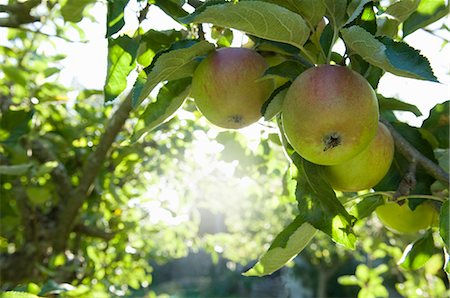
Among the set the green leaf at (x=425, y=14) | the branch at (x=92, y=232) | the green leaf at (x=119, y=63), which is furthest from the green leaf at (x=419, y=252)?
the branch at (x=92, y=232)

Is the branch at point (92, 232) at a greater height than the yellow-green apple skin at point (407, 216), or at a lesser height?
lesser

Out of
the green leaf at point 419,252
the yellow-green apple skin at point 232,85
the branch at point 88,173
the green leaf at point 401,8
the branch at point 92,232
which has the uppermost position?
the green leaf at point 401,8

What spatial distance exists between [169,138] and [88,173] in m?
0.51

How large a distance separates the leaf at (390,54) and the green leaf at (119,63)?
31 cm

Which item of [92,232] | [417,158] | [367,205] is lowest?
[92,232]

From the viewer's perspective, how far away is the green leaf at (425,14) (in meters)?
0.85

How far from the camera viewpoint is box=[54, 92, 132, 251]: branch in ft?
5.21

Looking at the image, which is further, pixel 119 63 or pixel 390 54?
pixel 119 63

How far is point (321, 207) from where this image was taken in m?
0.75

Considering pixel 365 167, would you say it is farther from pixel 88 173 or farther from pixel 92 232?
pixel 92 232

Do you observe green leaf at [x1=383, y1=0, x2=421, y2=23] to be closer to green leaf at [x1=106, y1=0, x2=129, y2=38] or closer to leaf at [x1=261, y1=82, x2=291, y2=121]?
leaf at [x1=261, y1=82, x2=291, y2=121]

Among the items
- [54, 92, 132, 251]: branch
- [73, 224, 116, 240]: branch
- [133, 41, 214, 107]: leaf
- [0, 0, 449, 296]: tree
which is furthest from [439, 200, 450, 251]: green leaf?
[73, 224, 116, 240]: branch

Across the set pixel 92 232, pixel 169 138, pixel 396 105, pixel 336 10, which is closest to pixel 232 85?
→ pixel 336 10

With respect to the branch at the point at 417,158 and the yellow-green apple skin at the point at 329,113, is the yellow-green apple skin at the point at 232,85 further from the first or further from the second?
the branch at the point at 417,158
